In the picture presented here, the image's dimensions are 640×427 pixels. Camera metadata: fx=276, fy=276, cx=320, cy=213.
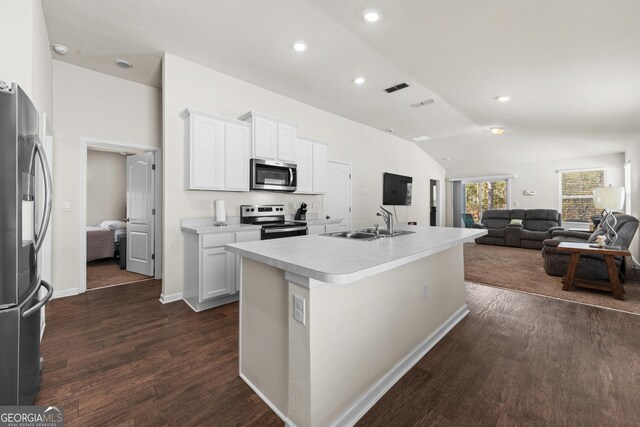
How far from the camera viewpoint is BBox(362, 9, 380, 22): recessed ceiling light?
2.39 metres

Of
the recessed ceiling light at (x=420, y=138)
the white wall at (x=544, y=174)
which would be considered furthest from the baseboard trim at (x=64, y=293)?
the white wall at (x=544, y=174)

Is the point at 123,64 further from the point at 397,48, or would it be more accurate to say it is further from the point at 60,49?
the point at 397,48

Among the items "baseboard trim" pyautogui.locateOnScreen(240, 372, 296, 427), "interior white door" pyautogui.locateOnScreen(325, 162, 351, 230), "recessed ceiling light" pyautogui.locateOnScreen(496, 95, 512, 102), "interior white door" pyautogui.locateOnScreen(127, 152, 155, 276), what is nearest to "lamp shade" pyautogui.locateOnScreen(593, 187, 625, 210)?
"recessed ceiling light" pyautogui.locateOnScreen(496, 95, 512, 102)

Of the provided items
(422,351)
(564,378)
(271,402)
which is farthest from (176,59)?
(564,378)

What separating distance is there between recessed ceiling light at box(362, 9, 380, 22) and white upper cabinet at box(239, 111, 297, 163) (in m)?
1.72

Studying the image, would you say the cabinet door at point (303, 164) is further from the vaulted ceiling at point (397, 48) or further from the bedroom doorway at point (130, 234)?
the bedroom doorway at point (130, 234)

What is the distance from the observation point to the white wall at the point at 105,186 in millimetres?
6305

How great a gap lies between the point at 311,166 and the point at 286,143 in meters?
0.64

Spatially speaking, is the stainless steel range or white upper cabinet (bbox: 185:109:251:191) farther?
the stainless steel range

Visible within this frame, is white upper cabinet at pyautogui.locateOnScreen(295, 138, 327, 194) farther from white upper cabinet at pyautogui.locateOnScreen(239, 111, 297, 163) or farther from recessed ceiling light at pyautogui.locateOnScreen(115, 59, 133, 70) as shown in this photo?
recessed ceiling light at pyautogui.locateOnScreen(115, 59, 133, 70)

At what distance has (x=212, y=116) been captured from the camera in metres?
3.27

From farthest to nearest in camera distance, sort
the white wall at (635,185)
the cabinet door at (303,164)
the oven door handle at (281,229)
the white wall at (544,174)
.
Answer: the white wall at (544,174), the white wall at (635,185), the cabinet door at (303,164), the oven door handle at (281,229)

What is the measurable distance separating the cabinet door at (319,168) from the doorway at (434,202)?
18.1ft

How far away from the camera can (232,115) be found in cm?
377
